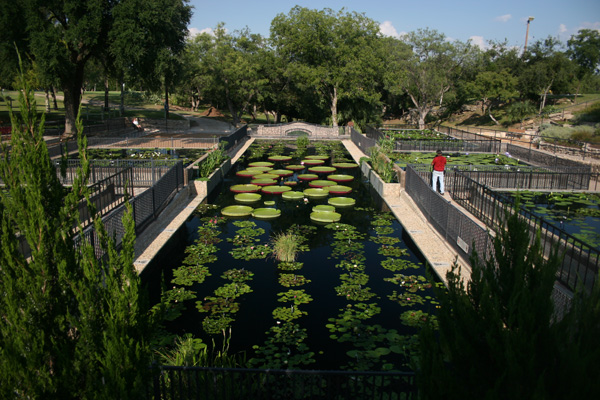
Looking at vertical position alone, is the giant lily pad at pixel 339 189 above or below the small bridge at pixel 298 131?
below

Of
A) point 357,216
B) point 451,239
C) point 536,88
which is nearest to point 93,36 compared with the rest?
point 357,216

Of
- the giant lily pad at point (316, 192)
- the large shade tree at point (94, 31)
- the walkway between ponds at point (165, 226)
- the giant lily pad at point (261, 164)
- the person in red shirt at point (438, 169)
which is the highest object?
the large shade tree at point (94, 31)

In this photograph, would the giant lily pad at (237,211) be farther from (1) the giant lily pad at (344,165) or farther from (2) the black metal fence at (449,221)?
(1) the giant lily pad at (344,165)

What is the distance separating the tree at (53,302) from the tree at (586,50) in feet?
237

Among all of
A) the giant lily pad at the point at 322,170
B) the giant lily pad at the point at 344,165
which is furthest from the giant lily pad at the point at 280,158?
the giant lily pad at the point at 322,170

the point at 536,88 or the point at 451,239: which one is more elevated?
the point at 536,88

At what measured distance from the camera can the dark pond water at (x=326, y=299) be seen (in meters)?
7.88

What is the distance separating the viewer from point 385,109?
67.9 meters

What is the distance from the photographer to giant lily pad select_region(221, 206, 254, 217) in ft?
52.4

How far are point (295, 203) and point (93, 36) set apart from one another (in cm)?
1998

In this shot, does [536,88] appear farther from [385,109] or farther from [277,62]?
[277,62]

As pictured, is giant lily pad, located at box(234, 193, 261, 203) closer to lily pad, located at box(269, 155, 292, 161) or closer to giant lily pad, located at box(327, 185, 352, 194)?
giant lily pad, located at box(327, 185, 352, 194)

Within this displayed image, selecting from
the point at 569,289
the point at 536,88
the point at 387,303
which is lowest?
the point at 387,303

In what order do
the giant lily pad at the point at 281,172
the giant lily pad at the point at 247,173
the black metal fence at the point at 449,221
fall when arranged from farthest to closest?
the giant lily pad at the point at 281,172 → the giant lily pad at the point at 247,173 → the black metal fence at the point at 449,221
